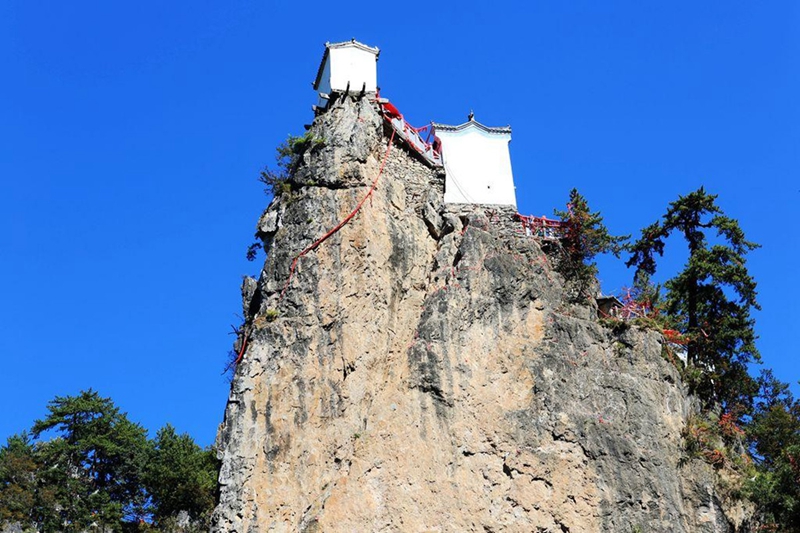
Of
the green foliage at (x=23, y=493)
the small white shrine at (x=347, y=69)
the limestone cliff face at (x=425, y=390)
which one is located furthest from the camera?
the green foliage at (x=23, y=493)

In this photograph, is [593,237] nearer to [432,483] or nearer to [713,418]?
[713,418]

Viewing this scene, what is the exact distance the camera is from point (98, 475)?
137ft

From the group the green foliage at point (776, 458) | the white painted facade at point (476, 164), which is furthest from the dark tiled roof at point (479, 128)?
the green foliage at point (776, 458)

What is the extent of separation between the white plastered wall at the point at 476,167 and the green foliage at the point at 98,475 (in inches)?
627

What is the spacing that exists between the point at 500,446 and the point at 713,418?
8.55 m

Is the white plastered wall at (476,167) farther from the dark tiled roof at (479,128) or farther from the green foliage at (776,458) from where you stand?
the green foliage at (776,458)

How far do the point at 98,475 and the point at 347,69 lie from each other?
20.8 m

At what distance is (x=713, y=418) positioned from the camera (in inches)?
1246

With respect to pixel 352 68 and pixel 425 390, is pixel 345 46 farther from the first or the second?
pixel 425 390

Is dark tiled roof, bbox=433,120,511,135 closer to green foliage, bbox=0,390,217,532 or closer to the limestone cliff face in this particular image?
the limestone cliff face

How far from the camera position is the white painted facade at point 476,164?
113 ft

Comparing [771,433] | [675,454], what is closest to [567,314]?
[675,454]

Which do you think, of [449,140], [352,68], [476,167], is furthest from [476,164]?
[352,68]

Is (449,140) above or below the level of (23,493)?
above
